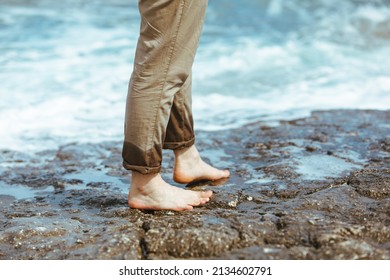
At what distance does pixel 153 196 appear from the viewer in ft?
9.07

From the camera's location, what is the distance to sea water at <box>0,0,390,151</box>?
17.7ft

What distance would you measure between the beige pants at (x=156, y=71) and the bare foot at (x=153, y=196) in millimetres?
74

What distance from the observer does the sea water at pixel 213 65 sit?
541cm

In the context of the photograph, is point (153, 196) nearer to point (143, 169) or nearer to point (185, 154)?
point (143, 169)

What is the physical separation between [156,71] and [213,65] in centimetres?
525

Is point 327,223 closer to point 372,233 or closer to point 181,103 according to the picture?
point 372,233

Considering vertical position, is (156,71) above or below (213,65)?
→ above

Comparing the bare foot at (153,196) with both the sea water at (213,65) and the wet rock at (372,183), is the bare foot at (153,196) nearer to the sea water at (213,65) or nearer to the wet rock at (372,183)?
the wet rock at (372,183)

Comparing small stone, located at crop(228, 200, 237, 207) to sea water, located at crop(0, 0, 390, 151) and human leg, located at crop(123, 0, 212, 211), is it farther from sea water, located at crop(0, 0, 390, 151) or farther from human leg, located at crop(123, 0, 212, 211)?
sea water, located at crop(0, 0, 390, 151)

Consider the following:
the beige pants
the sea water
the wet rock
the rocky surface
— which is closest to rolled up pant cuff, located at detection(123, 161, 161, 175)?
the beige pants

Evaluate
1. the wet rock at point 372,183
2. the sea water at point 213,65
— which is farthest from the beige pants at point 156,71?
the sea water at point 213,65

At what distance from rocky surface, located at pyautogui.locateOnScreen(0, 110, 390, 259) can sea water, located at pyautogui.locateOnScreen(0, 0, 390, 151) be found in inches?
32.8

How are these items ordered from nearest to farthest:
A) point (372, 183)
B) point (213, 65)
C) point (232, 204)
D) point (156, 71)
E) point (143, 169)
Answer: point (156, 71) → point (143, 169) → point (232, 204) → point (372, 183) → point (213, 65)

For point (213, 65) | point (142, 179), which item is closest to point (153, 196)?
point (142, 179)
